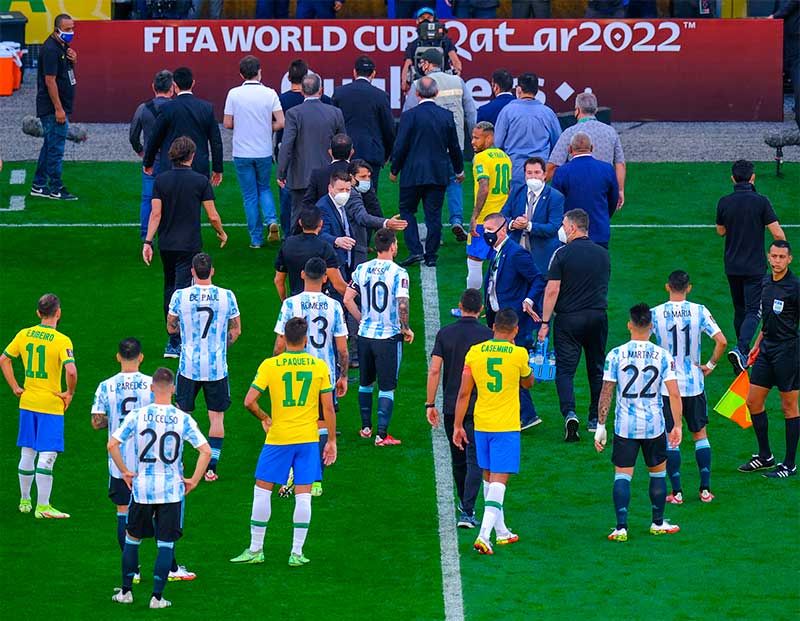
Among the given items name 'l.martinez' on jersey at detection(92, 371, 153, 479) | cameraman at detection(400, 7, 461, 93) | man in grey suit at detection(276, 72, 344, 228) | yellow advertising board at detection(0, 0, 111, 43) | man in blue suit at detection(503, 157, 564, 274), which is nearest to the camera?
name 'l.martinez' on jersey at detection(92, 371, 153, 479)

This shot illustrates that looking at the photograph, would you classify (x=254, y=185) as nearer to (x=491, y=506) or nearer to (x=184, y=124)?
(x=184, y=124)

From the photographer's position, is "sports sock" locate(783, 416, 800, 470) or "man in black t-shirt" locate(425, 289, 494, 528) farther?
"sports sock" locate(783, 416, 800, 470)

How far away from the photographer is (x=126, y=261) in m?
20.8

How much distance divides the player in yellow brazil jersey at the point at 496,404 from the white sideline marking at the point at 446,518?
30 centimetres

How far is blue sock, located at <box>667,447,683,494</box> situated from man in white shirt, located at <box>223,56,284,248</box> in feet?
27.1

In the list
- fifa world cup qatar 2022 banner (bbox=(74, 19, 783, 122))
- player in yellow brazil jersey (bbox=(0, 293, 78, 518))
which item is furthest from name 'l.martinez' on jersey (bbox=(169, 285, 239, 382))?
fifa world cup qatar 2022 banner (bbox=(74, 19, 783, 122))

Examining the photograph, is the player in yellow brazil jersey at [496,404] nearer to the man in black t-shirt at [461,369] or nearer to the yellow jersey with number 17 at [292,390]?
the man in black t-shirt at [461,369]

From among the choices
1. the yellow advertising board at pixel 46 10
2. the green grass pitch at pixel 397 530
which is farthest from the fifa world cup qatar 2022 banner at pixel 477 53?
the green grass pitch at pixel 397 530

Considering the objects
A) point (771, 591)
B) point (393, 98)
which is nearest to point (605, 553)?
point (771, 591)

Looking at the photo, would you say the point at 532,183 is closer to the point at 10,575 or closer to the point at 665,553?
the point at 665,553

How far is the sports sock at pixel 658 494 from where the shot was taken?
1259 cm

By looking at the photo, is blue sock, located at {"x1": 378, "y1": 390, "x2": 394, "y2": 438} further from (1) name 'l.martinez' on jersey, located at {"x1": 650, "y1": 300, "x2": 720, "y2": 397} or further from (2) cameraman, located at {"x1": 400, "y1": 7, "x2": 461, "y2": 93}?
(2) cameraman, located at {"x1": 400, "y1": 7, "x2": 461, "y2": 93}

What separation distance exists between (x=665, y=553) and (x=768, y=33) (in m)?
16.8

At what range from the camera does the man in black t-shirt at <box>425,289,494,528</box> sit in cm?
1266
